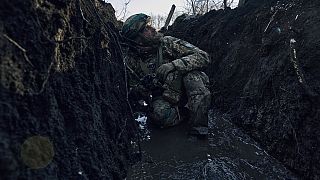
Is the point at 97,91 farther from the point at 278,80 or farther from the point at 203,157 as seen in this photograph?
the point at 278,80

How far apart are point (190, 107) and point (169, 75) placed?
1.69 ft

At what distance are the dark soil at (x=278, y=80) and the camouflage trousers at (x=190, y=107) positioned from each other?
0.62 metres

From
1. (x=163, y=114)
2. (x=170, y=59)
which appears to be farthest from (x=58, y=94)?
(x=170, y=59)

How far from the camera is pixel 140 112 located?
4762 mm

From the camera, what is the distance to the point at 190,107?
4297mm

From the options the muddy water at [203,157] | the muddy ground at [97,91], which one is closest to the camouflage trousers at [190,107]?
the muddy water at [203,157]

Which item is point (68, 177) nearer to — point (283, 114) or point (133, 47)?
point (283, 114)

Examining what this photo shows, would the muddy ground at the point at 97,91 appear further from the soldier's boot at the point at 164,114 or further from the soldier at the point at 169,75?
the soldier at the point at 169,75

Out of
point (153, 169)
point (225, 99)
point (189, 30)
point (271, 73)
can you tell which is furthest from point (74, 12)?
point (189, 30)

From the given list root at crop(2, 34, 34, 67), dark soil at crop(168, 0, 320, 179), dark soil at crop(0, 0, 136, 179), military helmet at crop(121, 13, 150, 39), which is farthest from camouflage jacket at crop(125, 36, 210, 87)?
root at crop(2, 34, 34, 67)

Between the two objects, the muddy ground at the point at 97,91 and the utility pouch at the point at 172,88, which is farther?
the utility pouch at the point at 172,88

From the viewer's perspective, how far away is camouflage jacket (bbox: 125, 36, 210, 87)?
4.47m

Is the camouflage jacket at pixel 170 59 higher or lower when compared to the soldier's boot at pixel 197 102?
higher

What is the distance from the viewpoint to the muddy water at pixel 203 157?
3.05m
